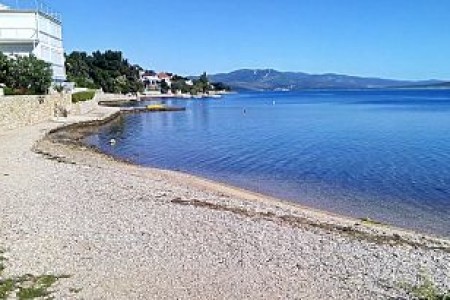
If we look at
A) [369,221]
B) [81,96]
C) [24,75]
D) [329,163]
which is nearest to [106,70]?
[81,96]

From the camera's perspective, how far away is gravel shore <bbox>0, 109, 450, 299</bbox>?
29.6 feet

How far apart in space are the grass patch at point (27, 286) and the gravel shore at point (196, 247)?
0.82 ft

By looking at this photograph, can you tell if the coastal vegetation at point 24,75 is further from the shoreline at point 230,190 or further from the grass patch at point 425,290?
the grass patch at point 425,290

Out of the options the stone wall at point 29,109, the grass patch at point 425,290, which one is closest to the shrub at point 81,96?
the stone wall at point 29,109

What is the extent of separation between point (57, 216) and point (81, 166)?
1079 cm

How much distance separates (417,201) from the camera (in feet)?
64.5

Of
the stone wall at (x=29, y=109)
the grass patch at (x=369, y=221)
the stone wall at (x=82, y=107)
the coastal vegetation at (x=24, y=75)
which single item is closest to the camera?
the grass patch at (x=369, y=221)

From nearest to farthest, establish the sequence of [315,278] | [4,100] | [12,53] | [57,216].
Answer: [315,278] → [57,216] → [4,100] → [12,53]

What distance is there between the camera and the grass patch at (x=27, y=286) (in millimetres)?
8258

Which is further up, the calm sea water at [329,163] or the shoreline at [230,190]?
the shoreline at [230,190]

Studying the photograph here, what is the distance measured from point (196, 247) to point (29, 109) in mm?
37457

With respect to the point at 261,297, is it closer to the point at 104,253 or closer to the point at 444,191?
the point at 104,253

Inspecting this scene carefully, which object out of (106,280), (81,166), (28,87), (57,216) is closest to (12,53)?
(28,87)

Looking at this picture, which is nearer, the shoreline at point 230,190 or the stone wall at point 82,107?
the shoreline at point 230,190
